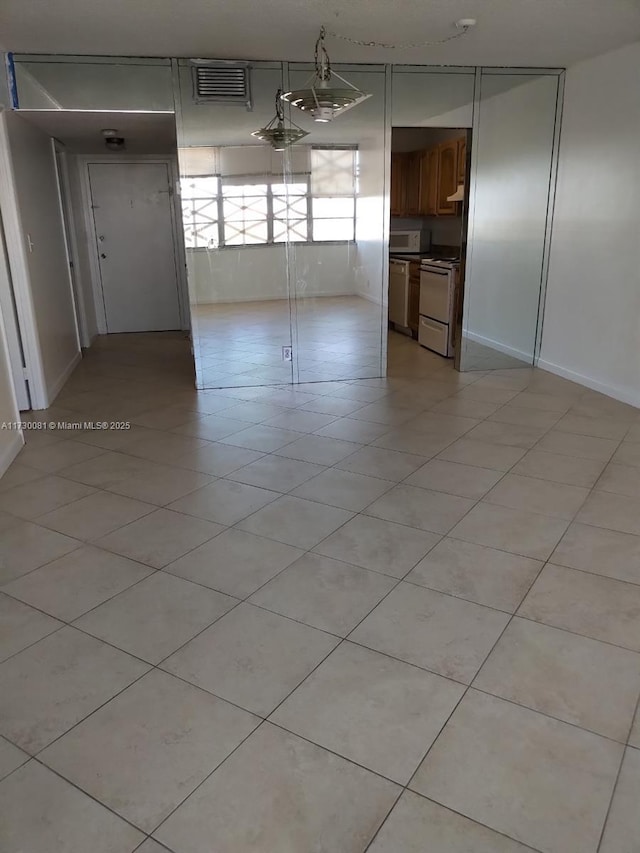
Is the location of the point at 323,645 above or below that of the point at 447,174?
below

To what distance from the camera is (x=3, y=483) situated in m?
3.51

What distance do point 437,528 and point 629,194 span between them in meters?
3.25

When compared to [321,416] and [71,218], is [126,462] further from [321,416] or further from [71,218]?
[71,218]

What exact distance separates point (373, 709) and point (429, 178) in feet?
22.1

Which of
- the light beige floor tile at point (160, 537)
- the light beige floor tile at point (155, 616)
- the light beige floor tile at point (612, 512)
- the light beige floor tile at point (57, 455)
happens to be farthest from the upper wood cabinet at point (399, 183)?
the light beige floor tile at point (155, 616)

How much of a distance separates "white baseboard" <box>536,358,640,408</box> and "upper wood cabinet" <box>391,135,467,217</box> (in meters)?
1.94

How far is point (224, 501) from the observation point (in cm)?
322

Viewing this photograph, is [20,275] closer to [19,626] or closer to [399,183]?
[19,626]

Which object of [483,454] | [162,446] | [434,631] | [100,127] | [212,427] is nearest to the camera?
[434,631]

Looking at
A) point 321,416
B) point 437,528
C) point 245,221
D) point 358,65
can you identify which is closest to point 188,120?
point 245,221

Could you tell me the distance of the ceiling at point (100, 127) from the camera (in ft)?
15.5

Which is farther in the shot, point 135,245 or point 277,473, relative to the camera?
point 135,245

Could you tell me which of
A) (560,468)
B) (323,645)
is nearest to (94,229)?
(560,468)

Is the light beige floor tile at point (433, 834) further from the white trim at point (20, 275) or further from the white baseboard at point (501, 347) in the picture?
the white baseboard at point (501, 347)
